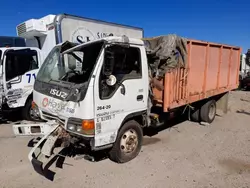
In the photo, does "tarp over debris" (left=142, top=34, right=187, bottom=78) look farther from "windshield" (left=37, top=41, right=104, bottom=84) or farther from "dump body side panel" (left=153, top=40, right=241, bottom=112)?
"windshield" (left=37, top=41, right=104, bottom=84)

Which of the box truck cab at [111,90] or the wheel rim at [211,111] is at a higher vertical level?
the box truck cab at [111,90]

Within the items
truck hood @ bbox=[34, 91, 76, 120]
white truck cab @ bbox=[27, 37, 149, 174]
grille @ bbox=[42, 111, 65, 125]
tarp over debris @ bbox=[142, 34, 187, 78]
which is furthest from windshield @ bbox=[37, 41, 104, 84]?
tarp over debris @ bbox=[142, 34, 187, 78]

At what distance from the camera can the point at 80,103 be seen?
127 inches

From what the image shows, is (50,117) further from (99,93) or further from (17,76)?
(17,76)

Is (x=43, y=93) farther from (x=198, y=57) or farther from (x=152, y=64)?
(x=198, y=57)

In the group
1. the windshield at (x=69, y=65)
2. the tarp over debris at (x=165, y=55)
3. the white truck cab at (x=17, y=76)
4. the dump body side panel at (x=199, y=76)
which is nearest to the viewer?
the windshield at (x=69, y=65)

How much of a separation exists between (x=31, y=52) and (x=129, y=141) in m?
4.60

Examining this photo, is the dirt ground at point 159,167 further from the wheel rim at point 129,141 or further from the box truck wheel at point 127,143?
the wheel rim at point 129,141

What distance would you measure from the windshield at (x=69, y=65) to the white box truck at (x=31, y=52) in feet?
7.24

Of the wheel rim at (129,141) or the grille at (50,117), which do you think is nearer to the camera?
the grille at (50,117)

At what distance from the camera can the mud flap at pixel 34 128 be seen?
11.5 ft

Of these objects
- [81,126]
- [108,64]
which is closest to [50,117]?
[81,126]

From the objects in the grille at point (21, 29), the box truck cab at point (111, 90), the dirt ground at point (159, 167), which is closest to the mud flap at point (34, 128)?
the box truck cab at point (111, 90)

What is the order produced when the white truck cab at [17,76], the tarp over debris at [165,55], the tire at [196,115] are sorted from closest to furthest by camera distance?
the tarp over debris at [165,55] < the white truck cab at [17,76] < the tire at [196,115]
